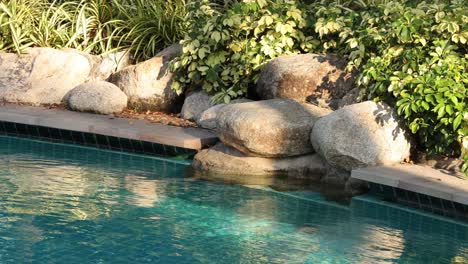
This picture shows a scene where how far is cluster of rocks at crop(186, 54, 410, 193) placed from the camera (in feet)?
28.1

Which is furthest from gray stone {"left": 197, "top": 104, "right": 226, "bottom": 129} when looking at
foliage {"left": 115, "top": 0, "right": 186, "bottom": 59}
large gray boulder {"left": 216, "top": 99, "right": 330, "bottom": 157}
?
foliage {"left": 115, "top": 0, "right": 186, "bottom": 59}

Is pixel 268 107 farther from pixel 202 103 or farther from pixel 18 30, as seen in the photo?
pixel 18 30

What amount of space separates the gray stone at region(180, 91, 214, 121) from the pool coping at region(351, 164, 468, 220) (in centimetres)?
304

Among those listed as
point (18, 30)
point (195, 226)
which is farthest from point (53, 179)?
point (18, 30)

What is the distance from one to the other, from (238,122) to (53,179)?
73.2 inches

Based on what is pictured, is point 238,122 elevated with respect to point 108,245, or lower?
elevated

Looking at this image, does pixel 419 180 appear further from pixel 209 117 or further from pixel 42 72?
pixel 42 72

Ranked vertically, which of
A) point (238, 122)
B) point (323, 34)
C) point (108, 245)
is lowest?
point (108, 245)

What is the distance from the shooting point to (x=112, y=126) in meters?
10.2

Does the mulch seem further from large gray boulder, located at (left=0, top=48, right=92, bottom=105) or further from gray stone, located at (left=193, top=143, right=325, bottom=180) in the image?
gray stone, located at (left=193, top=143, right=325, bottom=180)

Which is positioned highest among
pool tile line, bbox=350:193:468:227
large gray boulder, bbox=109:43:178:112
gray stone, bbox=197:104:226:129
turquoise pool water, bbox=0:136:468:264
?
large gray boulder, bbox=109:43:178:112

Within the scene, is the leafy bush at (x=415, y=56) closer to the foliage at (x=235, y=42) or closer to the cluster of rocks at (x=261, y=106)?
the cluster of rocks at (x=261, y=106)

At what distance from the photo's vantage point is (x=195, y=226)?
7.14 meters

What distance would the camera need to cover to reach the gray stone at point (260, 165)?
902cm
